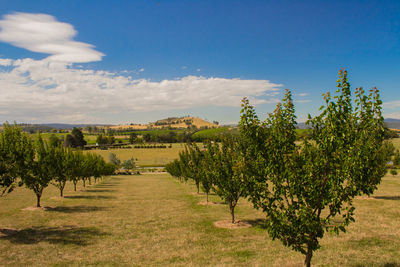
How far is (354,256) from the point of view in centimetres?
1362

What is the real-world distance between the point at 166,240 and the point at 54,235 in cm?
790

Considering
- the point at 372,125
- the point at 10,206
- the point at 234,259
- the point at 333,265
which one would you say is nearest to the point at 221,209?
the point at 234,259

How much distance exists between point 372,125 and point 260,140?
4306mm

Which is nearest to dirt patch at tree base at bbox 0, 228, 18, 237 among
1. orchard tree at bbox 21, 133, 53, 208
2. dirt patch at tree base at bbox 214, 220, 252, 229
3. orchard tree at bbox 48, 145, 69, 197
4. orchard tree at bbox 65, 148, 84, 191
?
orchard tree at bbox 21, 133, 53, 208

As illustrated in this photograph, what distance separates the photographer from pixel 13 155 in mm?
20797

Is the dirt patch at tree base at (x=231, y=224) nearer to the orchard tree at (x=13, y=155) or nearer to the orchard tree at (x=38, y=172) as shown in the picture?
the orchard tree at (x=13, y=155)

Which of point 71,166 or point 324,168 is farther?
point 71,166

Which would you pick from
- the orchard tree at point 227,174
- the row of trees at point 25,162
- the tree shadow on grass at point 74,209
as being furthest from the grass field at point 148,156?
the orchard tree at point 227,174

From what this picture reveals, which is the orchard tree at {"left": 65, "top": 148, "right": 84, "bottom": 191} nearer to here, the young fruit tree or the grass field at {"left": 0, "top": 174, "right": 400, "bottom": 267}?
the grass field at {"left": 0, "top": 174, "right": 400, "bottom": 267}

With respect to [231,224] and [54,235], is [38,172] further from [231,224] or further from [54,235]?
[231,224]

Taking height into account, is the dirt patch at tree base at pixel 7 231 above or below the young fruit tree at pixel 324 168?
below

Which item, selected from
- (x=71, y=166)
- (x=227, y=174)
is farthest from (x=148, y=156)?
(x=227, y=174)

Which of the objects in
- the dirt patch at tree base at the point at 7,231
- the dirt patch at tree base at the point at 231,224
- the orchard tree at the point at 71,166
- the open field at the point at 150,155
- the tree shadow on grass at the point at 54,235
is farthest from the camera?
the open field at the point at 150,155

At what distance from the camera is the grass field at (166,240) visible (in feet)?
44.3
